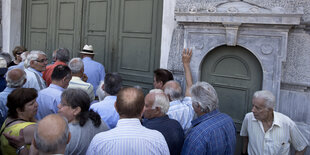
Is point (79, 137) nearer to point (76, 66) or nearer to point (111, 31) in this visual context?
point (76, 66)

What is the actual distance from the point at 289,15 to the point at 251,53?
0.75 m

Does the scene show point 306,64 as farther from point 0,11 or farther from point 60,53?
point 0,11

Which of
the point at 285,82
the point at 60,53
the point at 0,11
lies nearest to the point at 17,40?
the point at 0,11

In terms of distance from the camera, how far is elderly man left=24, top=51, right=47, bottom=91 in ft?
12.7

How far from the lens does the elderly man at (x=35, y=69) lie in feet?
12.7

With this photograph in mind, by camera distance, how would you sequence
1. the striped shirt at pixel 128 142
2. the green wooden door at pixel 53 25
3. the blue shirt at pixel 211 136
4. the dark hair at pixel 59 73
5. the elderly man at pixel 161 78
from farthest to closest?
1. the green wooden door at pixel 53 25
2. the elderly man at pixel 161 78
3. the dark hair at pixel 59 73
4. the blue shirt at pixel 211 136
5. the striped shirt at pixel 128 142

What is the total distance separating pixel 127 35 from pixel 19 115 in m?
3.32

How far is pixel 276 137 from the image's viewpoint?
316 cm

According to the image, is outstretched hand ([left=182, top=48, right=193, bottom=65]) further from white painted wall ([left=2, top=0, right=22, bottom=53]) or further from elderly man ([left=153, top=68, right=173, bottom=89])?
white painted wall ([left=2, top=0, right=22, bottom=53])

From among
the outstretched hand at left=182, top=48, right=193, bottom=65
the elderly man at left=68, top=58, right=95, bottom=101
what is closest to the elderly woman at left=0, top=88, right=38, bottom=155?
the elderly man at left=68, top=58, right=95, bottom=101

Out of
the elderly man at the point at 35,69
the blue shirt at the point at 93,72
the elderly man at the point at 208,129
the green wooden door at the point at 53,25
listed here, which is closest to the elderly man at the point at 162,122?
the elderly man at the point at 208,129

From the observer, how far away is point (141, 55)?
17.6 feet

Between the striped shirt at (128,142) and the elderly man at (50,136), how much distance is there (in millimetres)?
307

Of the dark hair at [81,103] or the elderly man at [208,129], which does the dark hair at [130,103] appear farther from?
the elderly man at [208,129]
